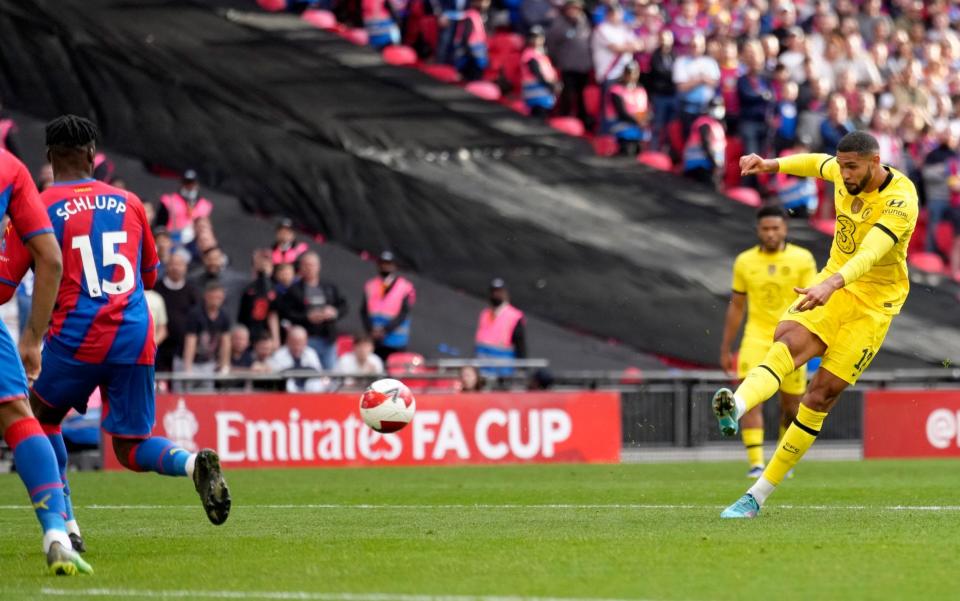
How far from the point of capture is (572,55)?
84.2ft

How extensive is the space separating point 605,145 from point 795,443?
14678 millimetres

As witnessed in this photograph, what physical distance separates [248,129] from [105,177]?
2969mm

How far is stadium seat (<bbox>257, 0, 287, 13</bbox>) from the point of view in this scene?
24438 millimetres

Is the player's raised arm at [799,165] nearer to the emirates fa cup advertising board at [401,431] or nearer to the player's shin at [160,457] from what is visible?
the player's shin at [160,457]

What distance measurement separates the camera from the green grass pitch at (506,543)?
7820 mm

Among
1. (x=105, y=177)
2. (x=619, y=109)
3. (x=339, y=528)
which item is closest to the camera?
(x=339, y=528)

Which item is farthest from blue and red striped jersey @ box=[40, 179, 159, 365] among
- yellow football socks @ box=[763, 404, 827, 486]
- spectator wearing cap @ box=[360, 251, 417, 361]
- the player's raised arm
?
spectator wearing cap @ box=[360, 251, 417, 361]

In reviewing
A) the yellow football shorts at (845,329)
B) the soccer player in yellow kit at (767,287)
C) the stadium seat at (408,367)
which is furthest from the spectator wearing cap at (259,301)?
the yellow football shorts at (845,329)

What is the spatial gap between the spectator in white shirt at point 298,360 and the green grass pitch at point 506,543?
15.0 ft

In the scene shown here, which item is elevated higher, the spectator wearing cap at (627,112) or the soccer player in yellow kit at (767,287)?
the spectator wearing cap at (627,112)

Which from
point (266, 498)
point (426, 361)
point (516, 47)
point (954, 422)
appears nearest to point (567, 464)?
point (426, 361)

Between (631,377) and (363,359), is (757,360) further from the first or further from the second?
(363,359)

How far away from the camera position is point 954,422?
2188cm

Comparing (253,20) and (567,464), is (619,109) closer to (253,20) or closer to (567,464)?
(253,20)
